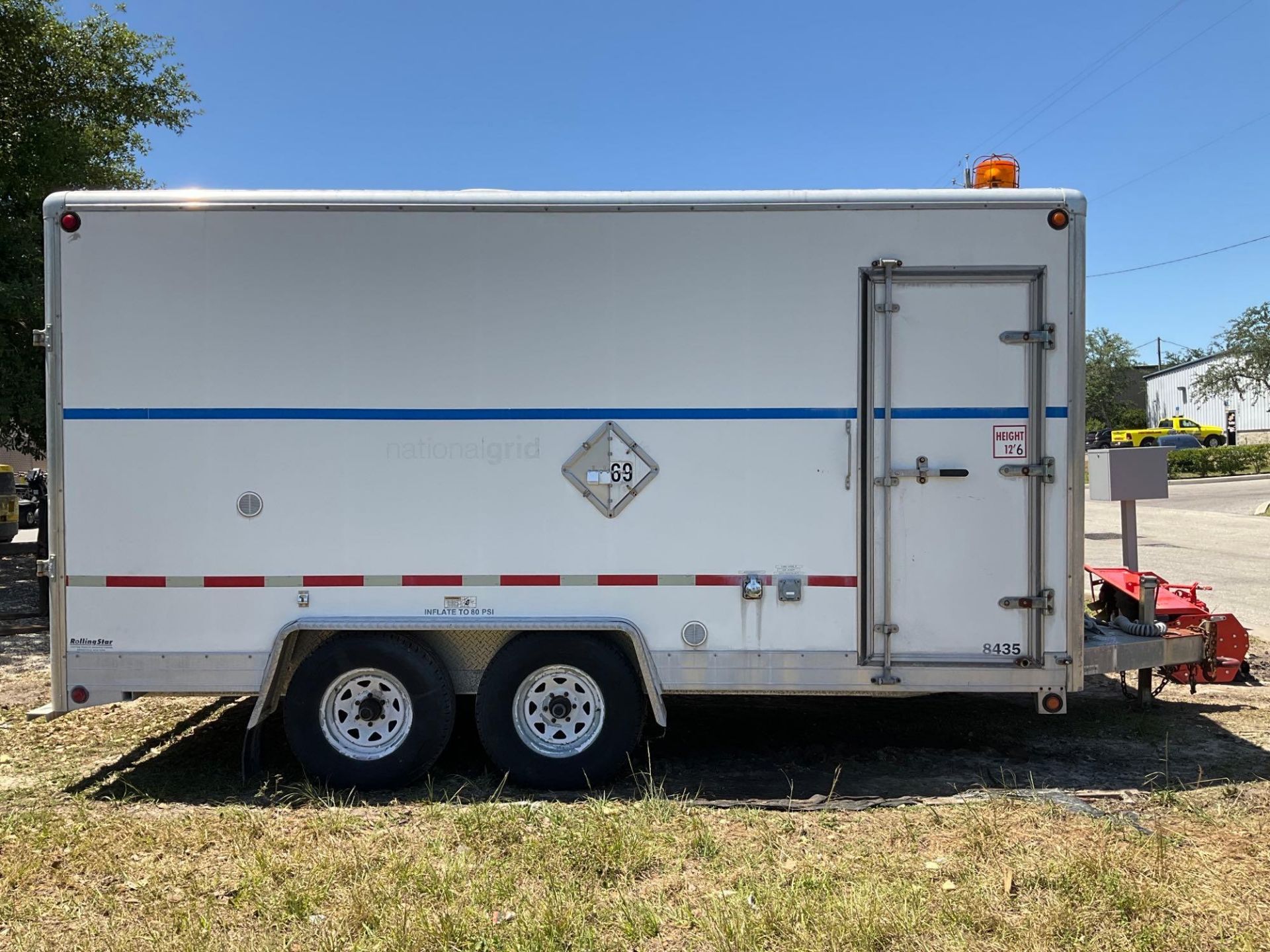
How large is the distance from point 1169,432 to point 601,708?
4358 cm

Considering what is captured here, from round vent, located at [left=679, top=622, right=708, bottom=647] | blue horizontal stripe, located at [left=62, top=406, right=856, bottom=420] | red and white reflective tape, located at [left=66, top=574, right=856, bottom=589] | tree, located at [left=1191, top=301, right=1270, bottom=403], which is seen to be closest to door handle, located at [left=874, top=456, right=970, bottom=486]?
blue horizontal stripe, located at [left=62, top=406, right=856, bottom=420]

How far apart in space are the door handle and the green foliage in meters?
30.9

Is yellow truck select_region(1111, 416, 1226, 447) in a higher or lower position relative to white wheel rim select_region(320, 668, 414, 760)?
higher

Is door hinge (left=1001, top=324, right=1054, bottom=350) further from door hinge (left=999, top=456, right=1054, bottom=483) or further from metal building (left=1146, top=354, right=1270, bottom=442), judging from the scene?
metal building (left=1146, top=354, right=1270, bottom=442)

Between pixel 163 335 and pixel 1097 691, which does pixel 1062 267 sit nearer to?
pixel 1097 691

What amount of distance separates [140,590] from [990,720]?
523 cm

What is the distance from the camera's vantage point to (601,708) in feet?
15.8

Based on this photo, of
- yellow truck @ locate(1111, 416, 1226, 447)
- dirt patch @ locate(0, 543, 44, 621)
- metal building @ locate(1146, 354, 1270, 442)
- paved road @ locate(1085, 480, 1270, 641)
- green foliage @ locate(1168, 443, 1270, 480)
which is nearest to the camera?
dirt patch @ locate(0, 543, 44, 621)

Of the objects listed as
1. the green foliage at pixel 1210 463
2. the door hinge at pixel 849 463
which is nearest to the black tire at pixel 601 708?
the door hinge at pixel 849 463

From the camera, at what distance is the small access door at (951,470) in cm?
472

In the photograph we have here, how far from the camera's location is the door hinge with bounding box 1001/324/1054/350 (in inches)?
183

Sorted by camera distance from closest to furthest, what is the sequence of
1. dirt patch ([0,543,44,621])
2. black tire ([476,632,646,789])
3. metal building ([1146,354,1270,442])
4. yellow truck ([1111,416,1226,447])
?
black tire ([476,632,646,789]) < dirt patch ([0,543,44,621]) < yellow truck ([1111,416,1226,447]) < metal building ([1146,354,1270,442])

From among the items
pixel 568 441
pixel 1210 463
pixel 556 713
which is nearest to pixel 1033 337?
pixel 568 441

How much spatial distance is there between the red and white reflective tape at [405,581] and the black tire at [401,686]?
1.04 ft
